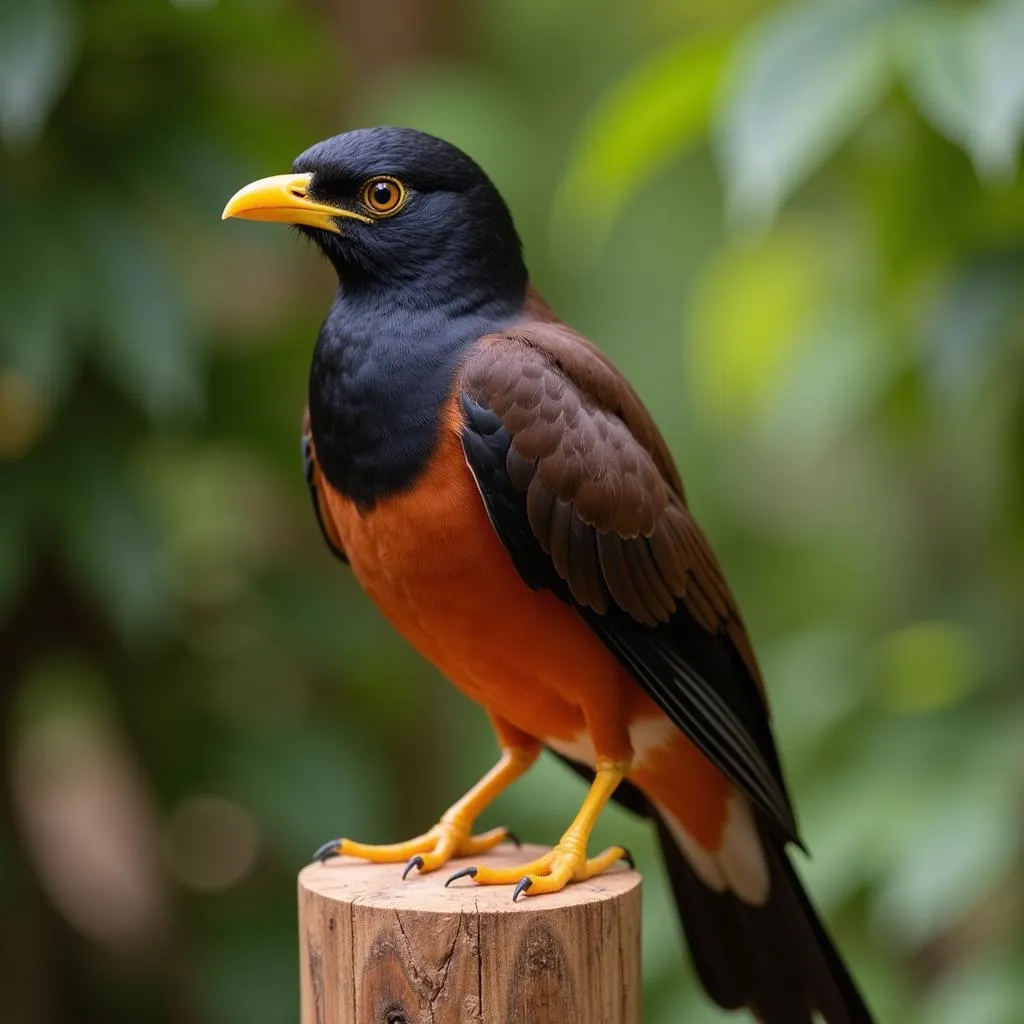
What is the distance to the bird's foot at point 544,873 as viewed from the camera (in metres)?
2.99

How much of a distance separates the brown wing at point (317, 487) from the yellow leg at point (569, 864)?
785mm

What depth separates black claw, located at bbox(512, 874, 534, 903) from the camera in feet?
9.49

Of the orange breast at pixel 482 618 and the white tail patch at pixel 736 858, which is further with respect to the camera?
the white tail patch at pixel 736 858

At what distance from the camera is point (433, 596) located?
9.93ft

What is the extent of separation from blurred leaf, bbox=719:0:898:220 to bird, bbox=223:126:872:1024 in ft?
1.88

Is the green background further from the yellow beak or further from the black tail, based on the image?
the yellow beak

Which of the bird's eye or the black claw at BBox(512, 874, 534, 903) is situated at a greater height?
the bird's eye

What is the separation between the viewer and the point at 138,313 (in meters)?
4.23

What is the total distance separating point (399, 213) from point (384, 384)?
1.36ft

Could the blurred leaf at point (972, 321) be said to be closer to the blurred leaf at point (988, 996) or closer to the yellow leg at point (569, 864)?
the yellow leg at point (569, 864)

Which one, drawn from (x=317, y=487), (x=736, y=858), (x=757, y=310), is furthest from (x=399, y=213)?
(x=757, y=310)

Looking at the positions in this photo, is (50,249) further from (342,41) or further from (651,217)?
(651,217)

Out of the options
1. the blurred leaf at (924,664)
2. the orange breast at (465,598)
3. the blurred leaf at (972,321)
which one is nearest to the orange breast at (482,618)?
the orange breast at (465,598)

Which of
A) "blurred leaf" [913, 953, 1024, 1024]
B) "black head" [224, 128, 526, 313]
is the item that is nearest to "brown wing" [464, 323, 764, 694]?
"black head" [224, 128, 526, 313]
